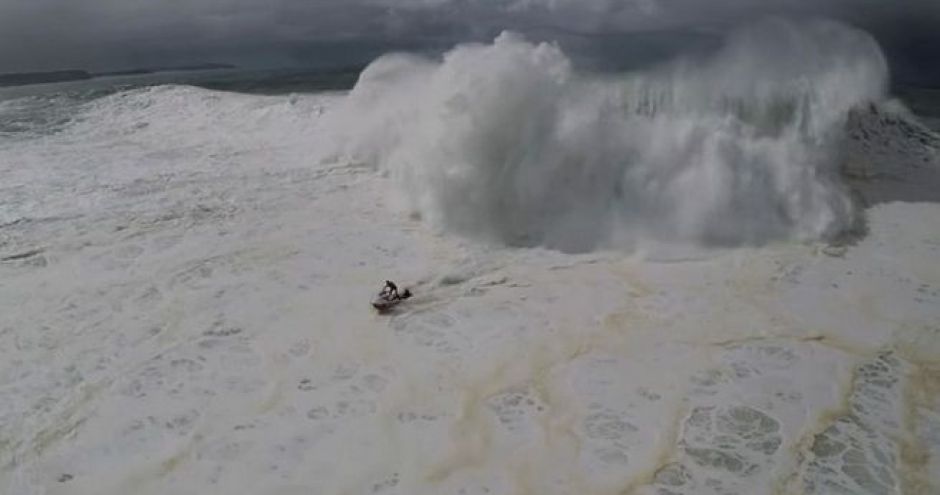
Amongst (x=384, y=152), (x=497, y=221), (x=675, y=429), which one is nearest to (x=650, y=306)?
(x=675, y=429)

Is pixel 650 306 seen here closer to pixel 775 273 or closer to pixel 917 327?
pixel 775 273

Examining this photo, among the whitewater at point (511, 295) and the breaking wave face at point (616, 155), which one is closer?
the whitewater at point (511, 295)

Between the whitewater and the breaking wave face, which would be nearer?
the whitewater

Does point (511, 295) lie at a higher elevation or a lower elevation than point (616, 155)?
lower

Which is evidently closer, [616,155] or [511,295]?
[511,295]
